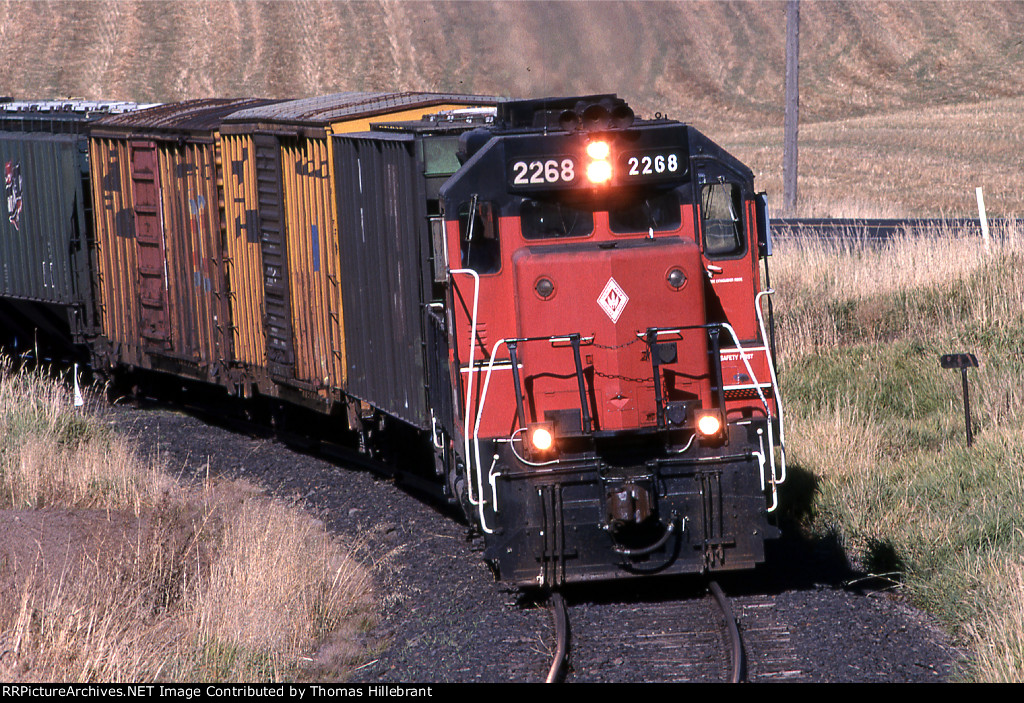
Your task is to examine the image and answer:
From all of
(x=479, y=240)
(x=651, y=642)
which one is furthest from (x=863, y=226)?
(x=651, y=642)

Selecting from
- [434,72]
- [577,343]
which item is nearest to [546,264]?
[577,343]

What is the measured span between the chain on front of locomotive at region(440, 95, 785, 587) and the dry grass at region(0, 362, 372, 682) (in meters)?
1.33

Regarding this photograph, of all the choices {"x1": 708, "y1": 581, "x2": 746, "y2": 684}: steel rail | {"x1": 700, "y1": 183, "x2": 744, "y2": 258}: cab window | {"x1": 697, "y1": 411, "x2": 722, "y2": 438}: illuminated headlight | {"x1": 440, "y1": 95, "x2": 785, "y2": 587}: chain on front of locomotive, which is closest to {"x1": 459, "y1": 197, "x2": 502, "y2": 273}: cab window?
{"x1": 440, "y1": 95, "x2": 785, "y2": 587}: chain on front of locomotive

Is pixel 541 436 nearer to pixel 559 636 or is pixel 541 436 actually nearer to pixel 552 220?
pixel 559 636

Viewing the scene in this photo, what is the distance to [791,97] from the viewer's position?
24.2m

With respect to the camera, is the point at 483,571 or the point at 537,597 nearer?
the point at 537,597

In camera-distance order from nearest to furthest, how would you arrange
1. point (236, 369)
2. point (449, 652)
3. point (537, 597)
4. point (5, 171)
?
1. point (449, 652)
2. point (537, 597)
3. point (236, 369)
4. point (5, 171)

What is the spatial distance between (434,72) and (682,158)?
138ft

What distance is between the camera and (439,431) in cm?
926

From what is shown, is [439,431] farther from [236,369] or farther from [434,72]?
[434,72]

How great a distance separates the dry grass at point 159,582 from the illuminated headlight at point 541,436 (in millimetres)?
1727

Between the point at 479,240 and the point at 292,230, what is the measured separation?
193 inches

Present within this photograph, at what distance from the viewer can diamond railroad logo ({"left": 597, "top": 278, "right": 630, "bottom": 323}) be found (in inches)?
294

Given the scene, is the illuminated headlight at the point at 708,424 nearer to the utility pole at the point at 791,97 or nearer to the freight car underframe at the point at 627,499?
the freight car underframe at the point at 627,499
